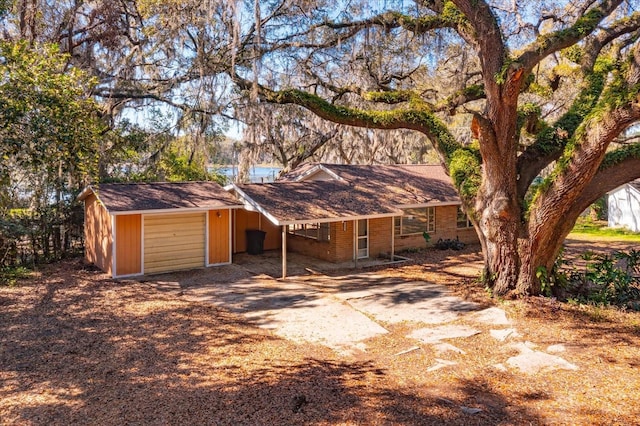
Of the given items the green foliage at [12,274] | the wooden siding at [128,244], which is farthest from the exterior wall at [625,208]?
the green foliage at [12,274]

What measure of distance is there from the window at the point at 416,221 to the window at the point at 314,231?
3.02m

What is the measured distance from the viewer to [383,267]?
14.6 meters

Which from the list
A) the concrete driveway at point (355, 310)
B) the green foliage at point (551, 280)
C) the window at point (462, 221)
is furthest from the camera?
the window at point (462, 221)

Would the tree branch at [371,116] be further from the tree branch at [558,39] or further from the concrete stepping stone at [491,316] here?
the concrete stepping stone at [491,316]

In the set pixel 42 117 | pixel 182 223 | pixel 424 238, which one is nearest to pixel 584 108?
pixel 424 238

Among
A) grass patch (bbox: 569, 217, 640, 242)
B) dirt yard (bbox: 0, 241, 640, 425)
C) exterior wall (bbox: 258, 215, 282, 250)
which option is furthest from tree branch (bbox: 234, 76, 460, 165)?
grass patch (bbox: 569, 217, 640, 242)

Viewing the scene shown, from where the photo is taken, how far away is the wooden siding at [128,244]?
12367 millimetres

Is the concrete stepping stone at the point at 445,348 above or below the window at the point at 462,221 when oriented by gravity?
below

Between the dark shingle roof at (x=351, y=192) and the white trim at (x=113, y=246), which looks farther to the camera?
the dark shingle roof at (x=351, y=192)

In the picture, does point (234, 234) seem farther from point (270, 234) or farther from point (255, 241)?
point (270, 234)

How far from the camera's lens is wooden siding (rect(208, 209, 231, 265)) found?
13953 millimetres

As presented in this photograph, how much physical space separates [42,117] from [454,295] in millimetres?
9623

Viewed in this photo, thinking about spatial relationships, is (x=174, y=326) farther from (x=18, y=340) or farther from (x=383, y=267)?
(x=383, y=267)

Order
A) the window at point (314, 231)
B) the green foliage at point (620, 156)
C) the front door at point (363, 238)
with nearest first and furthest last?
the green foliage at point (620, 156) → the window at point (314, 231) → the front door at point (363, 238)
